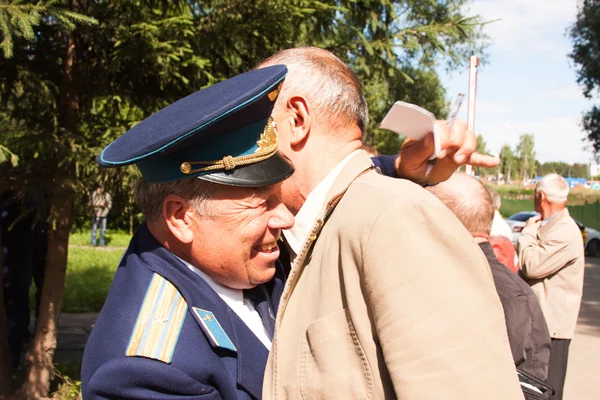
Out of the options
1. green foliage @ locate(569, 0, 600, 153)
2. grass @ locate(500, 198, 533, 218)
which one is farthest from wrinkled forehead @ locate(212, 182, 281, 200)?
grass @ locate(500, 198, 533, 218)

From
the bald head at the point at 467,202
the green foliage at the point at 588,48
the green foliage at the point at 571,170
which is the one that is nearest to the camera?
the bald head at the point at 467,202

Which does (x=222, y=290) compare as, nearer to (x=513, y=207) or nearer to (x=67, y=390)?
(x=67, y=390)

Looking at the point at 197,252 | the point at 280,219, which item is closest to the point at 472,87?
the point at 280,219

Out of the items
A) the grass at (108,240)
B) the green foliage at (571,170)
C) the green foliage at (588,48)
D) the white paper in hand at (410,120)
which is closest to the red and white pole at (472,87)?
the white paper in hand at (410,120)

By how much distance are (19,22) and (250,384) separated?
271 cm

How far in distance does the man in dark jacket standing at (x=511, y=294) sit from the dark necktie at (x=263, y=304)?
4.59 feet

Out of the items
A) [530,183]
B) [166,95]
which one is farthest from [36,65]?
[530,183]

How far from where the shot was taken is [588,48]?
24172 millimetres

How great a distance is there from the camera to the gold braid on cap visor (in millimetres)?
1644

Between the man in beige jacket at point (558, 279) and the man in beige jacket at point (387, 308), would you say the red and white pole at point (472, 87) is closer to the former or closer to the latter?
the man in beige jacket at point (387, 308)

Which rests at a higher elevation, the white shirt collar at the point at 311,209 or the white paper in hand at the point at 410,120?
the white paper in hand at the point at 410,120

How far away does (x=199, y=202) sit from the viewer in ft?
5.52

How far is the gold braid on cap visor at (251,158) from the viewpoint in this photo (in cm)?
164

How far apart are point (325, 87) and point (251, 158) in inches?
12.4
